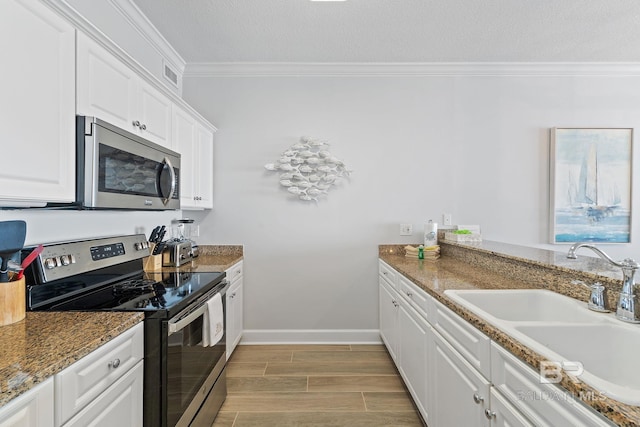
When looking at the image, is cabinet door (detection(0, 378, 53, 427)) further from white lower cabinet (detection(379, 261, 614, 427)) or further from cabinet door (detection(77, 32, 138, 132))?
white lower cabinet (detection(379, 261, 614, 427))

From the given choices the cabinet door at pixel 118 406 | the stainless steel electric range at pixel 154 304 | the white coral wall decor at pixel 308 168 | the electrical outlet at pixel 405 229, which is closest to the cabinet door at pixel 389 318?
the electrical outlet at pixel 405 229

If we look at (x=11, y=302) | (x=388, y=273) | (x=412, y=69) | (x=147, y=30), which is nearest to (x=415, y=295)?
(x=388, y=273)

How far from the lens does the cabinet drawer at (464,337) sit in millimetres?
1156

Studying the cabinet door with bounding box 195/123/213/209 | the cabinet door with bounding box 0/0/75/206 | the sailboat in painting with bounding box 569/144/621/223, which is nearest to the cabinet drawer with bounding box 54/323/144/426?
the cabinet door with bounding box 0/0/75/206

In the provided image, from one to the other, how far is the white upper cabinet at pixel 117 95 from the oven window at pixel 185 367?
1.05 meters

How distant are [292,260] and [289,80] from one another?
5.75 ft

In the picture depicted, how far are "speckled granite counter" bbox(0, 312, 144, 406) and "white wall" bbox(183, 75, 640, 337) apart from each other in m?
1.98

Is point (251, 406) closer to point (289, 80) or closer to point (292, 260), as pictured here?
point (292, 260)

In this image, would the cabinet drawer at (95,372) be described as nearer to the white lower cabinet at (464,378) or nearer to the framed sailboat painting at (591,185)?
the white lower cabinet at (464,378)

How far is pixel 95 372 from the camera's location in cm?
102

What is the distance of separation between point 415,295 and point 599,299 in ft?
2.93

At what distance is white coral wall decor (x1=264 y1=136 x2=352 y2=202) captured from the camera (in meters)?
3.15

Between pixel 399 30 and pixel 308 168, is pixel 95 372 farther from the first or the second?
pixel 399 30

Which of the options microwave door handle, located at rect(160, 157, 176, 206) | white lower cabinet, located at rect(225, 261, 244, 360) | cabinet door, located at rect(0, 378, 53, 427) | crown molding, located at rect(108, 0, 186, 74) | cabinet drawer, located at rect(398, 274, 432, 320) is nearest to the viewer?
cabinet door, located at rect(0, 378, 53, 427)
